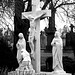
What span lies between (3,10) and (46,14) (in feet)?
10.3

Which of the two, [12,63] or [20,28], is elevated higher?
[20,28]

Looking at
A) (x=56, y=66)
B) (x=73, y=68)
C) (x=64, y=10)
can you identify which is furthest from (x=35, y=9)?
(x=64, y=10)

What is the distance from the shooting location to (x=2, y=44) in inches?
569

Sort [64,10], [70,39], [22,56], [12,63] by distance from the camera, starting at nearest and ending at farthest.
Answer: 1. [22,56]
2. [12,63]
3. [64,10]
4. [70,39]

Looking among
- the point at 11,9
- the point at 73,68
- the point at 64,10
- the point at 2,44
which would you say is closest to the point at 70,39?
the point at 64,10

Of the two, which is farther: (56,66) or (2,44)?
(2,44)

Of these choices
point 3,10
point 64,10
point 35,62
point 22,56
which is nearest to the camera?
point 22,56

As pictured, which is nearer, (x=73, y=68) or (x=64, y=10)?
(x=73, y=68)

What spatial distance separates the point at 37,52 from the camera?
9227 mm

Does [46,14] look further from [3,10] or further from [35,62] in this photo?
[3,10]

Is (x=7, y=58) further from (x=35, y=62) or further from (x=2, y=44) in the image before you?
(x=35, y=62)

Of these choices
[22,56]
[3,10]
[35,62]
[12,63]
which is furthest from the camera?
[12,63]

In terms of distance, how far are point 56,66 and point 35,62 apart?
971mm

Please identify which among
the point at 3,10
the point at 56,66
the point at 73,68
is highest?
the point at 3,10
